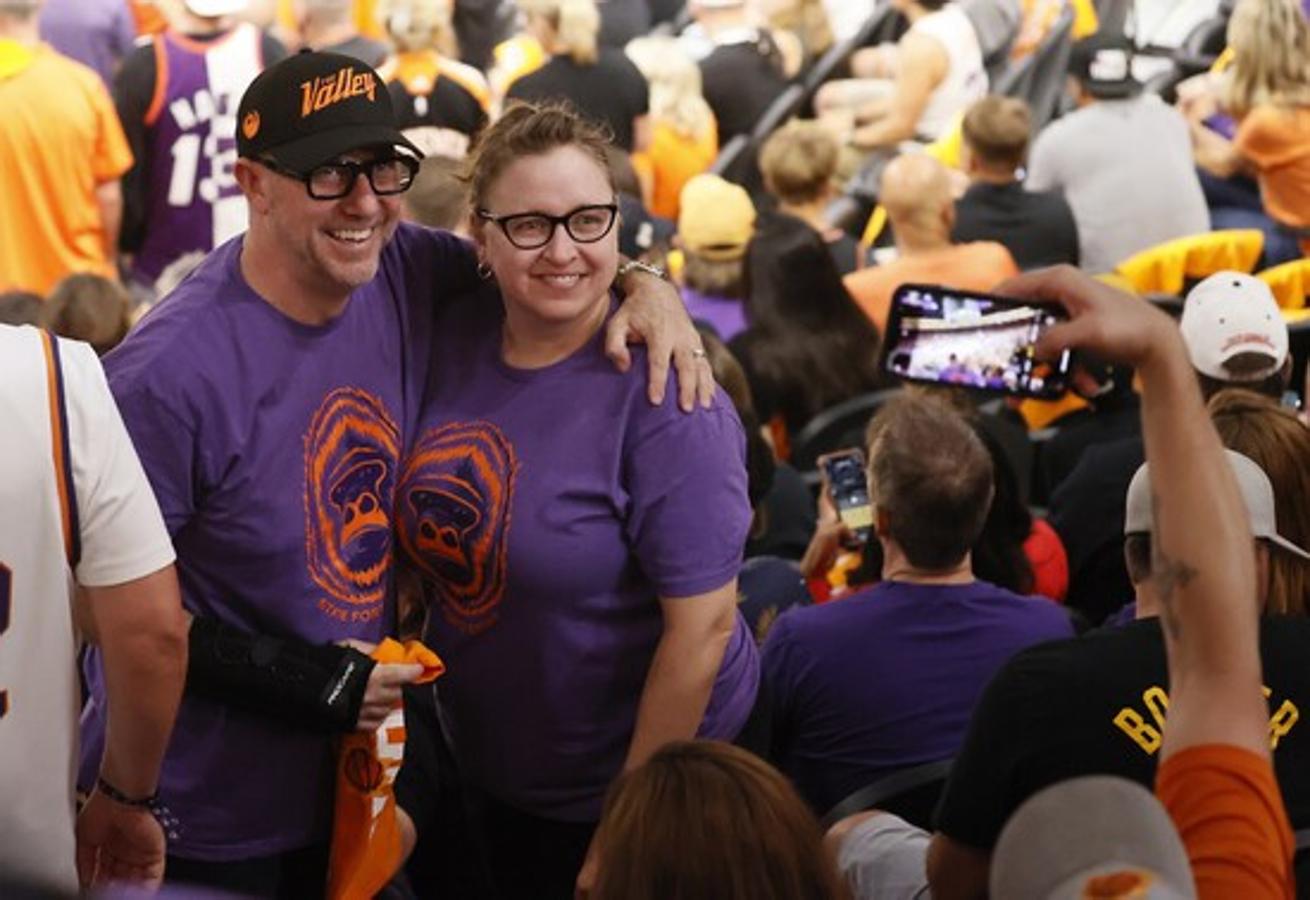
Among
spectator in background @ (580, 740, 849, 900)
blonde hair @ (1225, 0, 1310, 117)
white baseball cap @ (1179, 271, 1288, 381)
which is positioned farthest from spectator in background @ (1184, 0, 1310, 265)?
spectator in background @ (580, 740, 849, 900)

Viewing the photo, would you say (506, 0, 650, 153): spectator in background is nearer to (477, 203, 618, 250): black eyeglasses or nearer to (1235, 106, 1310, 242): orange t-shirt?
(1235, 106, 1310, 242): orange t-shirt

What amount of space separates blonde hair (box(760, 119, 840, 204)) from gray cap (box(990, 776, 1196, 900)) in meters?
5.56

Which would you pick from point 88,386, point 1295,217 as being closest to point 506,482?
point 88,386

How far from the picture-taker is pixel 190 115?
734cm

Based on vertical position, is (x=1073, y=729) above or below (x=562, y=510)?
below

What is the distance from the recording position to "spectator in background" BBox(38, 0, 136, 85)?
26.8 ft

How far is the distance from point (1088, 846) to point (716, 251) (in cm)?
484

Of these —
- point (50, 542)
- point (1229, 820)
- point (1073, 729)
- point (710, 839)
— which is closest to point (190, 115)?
point (50, 542)

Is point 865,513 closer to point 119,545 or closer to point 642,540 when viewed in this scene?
point 642,540

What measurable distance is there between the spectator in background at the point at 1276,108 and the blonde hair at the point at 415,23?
2680mm

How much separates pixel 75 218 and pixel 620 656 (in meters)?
4.87

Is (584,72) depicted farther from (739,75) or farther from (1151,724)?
(1151,724)

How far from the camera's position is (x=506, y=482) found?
9.68 feet

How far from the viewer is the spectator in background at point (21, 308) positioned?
16.6ft
